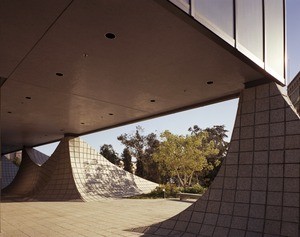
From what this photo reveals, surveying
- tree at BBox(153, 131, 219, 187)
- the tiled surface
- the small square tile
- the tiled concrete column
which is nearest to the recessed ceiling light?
the tiled concrete column

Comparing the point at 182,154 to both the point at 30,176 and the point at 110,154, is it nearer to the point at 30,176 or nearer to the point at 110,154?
the point at 30,176

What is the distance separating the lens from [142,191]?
19750mm

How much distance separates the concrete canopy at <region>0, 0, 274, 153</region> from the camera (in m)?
4.95

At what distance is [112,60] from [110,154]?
32318 mm

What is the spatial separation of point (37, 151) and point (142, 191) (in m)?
12.5

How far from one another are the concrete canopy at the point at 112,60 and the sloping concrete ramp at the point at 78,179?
605 centimetres

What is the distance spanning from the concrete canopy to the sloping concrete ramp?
6.05m

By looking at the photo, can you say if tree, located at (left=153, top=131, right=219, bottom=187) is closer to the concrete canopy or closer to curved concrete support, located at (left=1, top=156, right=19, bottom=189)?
the concrete canopy

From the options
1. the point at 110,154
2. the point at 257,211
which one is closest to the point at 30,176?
the point at 110,154

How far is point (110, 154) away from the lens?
38281mm

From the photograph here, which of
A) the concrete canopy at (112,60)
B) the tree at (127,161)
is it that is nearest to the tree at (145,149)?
the tree at (127,161)

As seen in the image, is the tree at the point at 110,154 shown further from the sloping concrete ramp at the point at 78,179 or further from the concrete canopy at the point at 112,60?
the concrete canopy at the point at 112,60

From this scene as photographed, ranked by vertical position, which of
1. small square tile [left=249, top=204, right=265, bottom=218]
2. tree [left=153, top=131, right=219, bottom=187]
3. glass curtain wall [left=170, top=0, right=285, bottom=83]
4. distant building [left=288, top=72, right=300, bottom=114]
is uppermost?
distant building [left=288, top=72, right=300, bottom=114]

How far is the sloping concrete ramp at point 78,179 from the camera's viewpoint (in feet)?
54.1
